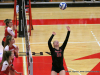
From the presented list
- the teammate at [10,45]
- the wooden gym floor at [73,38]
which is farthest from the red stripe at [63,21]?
the teammate at [10,45]

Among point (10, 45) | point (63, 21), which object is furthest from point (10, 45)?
point (63, 21)

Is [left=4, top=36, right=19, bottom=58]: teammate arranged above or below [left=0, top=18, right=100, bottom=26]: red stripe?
above

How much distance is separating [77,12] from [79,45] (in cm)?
659

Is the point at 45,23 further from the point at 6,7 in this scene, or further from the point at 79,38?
the point at 6,7

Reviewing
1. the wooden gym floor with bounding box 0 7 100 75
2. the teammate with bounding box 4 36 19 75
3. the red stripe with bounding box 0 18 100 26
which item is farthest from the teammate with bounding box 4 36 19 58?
the red stripe with bounding box 0 18 100 26

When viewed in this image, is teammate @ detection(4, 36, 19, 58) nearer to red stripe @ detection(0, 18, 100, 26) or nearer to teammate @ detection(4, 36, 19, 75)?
teammate @ detection(4, 36, 19, 75)

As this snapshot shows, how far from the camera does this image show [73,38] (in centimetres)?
961

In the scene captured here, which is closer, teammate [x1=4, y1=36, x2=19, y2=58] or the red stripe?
teammate [x1=4, y1=36, x2=19, y2=58]

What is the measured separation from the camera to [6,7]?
16266 millimetres

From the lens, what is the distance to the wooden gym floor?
6.97 metres

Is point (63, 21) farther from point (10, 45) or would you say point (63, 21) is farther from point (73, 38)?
point (10, 45)

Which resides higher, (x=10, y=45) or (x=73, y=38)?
(x=10, y=45)

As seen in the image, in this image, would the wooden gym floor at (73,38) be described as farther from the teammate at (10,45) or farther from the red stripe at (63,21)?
the teammate at (10,45)

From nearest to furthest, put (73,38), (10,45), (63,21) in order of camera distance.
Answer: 1. (10,45)
2. (73,38)
3. (63,21)
